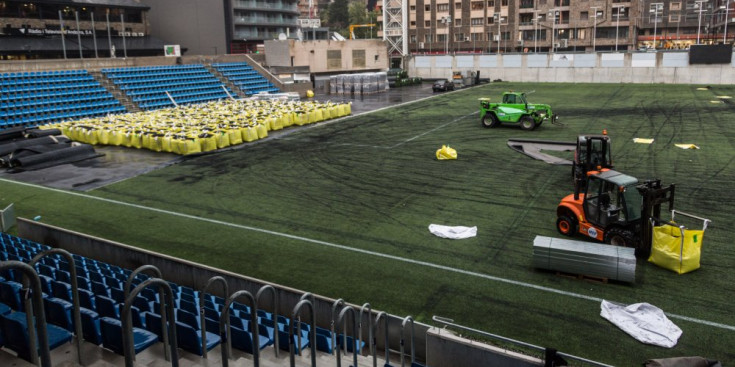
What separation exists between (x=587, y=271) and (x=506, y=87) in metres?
51.5

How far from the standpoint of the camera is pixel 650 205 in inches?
526

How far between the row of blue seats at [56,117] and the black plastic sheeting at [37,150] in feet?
19.4

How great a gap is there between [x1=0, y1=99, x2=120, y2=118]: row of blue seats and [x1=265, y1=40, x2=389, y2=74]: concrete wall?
24.0 metres

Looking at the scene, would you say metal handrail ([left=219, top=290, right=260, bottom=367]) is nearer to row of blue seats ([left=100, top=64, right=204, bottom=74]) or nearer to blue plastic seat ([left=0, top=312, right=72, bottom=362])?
blue plastic seat ([left=0, top=312, right=72, bottom=362])

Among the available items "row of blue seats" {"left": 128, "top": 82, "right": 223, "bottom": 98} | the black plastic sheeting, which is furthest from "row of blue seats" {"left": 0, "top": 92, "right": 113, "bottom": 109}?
the black plastic sheeting

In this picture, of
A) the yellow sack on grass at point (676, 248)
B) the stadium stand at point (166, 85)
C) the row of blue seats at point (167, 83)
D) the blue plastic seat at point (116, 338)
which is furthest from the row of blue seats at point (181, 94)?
the yellow sack on grass at point (676, 248)

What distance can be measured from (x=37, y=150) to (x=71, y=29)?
45.5m

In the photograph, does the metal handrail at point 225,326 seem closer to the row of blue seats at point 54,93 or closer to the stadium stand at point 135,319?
the stadium stand at point 135,319

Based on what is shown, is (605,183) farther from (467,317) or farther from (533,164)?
(533,164)

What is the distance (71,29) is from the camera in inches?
2584

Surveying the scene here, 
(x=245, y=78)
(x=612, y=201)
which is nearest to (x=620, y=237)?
(x=612, y=201)

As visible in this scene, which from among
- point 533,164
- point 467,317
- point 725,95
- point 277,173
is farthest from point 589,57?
point 467,317

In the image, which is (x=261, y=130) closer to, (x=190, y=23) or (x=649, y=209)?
(x=649, y=209)

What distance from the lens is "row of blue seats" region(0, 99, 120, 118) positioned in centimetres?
3647
